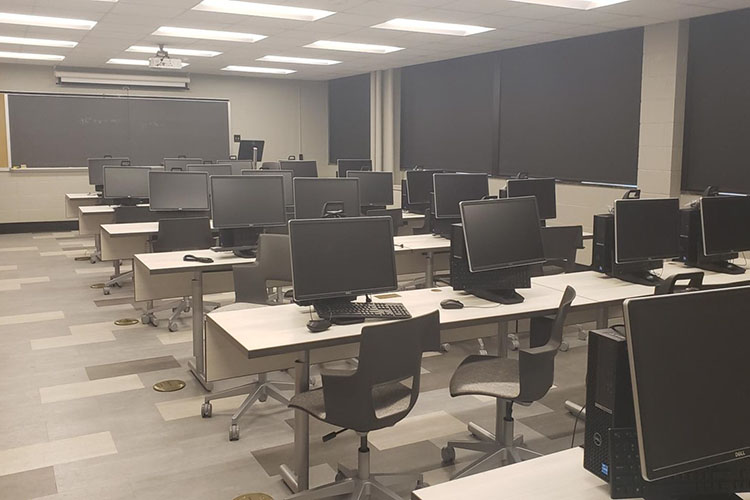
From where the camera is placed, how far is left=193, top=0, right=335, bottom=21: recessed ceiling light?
A: 22.6ft

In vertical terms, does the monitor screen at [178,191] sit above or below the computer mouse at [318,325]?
above

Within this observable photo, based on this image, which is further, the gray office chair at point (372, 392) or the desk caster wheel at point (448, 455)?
the desk caster wheel at point (448, 455)

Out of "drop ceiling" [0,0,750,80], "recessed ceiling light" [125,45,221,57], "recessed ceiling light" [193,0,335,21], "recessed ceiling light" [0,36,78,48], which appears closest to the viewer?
"drop ceiling" [0,0,750,80]

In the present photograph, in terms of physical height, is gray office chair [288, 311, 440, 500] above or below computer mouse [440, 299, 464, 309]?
below

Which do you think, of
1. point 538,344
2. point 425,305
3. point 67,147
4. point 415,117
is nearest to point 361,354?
point 425,305

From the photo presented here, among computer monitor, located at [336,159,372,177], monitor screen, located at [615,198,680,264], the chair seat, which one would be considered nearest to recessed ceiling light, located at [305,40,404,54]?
computer monitor, located at [336,159,372,177]

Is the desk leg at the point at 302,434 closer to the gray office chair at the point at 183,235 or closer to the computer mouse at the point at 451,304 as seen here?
the computer mouse at the point at 451,304

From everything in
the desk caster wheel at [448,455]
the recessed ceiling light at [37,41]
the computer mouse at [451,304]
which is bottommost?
the desk caster wheel at [448,455]

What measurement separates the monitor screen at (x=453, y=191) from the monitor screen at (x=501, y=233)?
2.11 m

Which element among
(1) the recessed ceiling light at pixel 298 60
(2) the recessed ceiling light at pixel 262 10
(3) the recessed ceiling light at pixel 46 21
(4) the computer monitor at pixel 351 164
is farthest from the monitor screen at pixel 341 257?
(1) the recessed ceiling light at pixel 298 60

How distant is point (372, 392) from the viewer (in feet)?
8.76

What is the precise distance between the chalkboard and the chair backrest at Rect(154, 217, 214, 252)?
7686 millimetres

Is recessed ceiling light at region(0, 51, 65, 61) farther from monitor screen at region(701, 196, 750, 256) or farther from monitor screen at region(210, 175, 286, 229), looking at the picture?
monitor screen at region(701, 196, 750, 256)

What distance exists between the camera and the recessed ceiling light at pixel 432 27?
774 centimetres
